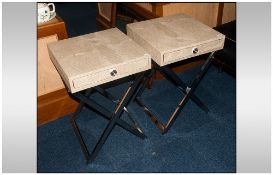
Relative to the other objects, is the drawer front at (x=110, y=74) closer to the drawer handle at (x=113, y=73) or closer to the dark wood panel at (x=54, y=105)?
the drawer handle at (x=113, y=73)

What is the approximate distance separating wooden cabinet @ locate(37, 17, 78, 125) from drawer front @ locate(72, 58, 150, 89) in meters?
0.60

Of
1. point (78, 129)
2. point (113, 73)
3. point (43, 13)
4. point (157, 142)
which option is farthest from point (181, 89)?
point (43, 13)

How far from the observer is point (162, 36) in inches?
72.9

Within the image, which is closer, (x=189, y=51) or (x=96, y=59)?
(x=96, y=59)

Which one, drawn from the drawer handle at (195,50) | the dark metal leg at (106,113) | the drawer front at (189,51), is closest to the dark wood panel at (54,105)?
the dark metal leg at (106,113)

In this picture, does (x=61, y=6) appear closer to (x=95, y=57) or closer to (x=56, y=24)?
(x=56, y=24)

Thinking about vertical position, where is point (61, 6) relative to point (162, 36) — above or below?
below

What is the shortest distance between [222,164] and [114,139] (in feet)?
2.50

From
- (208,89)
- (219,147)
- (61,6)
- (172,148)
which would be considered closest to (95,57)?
(172,148)

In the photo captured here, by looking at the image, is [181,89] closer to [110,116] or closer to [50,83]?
[110,116]

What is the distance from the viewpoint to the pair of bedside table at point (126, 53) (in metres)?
1.58

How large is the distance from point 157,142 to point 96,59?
0.81 m

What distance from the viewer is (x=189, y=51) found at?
1758 mm

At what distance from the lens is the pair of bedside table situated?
158 centimetres
